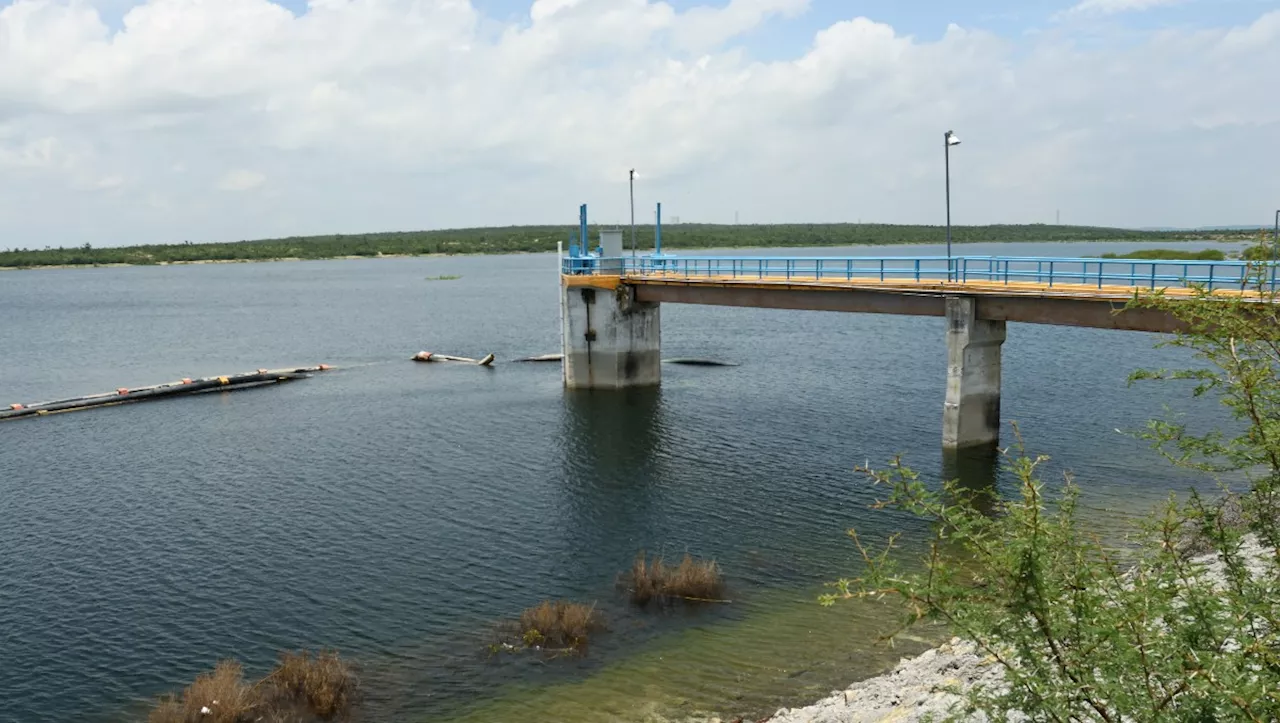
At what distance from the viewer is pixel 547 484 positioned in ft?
115

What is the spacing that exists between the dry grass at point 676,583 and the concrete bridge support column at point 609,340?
28369 millimetres

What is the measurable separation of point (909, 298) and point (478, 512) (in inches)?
731

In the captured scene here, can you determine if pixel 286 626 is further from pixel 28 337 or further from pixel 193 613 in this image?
pixel 28 337

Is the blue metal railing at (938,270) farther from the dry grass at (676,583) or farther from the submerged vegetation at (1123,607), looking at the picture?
the submerged vegetation at (1123,607)

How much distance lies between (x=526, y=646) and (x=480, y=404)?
29962 mm

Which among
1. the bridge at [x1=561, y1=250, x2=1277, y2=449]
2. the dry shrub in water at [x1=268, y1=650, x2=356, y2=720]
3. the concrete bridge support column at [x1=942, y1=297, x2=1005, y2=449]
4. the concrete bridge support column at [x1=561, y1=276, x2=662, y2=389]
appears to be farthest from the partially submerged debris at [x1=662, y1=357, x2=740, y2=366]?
the dry shrub in water at [x1=268, y1=650, x2=356, y2=720]

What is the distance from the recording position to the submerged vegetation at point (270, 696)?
1811cm

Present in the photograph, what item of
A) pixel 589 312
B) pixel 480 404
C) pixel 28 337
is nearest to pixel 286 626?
pixel 480 404

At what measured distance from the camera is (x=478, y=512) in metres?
31.3

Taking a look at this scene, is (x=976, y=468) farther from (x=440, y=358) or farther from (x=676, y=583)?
(x=440, y=358)

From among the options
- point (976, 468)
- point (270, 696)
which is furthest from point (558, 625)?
point (976, 468)

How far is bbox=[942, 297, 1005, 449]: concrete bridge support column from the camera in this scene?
3600 cm

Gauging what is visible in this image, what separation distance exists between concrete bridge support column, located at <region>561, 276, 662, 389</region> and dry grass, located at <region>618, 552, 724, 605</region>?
2837 cm

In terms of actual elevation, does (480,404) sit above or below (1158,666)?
below
